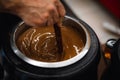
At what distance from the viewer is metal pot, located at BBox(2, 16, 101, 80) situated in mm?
878

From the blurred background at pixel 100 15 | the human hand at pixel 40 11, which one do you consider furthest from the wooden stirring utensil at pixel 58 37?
the blurred background at pixel 100 15

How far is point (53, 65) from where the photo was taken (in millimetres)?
887

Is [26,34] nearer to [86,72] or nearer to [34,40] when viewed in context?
[34,40]

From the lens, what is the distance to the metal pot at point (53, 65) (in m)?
0.88

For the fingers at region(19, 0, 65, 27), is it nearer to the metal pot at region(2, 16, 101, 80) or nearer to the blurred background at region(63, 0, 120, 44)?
the metal pot at region(2, 16, 101, 80)

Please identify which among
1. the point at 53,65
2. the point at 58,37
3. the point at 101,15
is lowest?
the point at 53,65

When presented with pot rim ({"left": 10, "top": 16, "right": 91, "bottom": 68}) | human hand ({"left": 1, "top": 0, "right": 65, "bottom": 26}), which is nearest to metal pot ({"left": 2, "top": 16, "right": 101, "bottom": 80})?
pot rim ({"left": 10, "top": 16, "right": 91, "bottom": 68})

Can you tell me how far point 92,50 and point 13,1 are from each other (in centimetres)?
33

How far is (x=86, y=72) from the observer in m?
0.91

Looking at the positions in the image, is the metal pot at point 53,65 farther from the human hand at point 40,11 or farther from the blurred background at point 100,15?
the blurred background at point 100,15

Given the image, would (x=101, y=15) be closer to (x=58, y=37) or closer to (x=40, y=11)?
(x=58, y=37)

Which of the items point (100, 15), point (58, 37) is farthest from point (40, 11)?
point (100, 15)

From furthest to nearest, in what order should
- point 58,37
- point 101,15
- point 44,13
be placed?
point 101,15 → point 58,37 → point 44,13

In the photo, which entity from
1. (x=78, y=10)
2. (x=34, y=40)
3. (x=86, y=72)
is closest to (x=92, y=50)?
(x=86, y=72)
